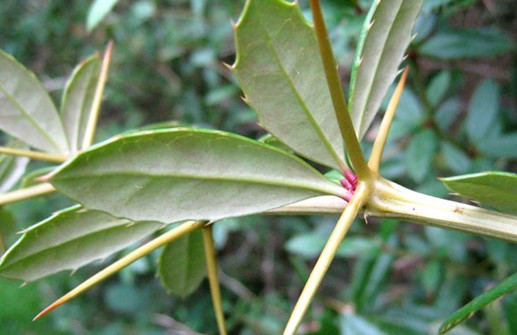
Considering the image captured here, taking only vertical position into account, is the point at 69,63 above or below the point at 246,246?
above

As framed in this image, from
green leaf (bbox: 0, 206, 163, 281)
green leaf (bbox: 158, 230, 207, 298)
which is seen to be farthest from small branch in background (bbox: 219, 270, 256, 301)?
green leaf (bbox: 0, 206, 163, 281)

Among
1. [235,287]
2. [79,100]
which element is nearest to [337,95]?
[79,100]

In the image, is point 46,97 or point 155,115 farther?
point 155,115

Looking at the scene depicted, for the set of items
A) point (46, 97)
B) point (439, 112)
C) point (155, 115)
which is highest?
point (46, 97)

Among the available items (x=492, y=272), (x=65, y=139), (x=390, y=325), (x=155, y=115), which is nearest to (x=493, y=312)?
(x=390, y=325)

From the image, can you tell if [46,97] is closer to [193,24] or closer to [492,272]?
[492,272]

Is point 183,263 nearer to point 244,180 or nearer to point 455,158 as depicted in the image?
point 244,180
